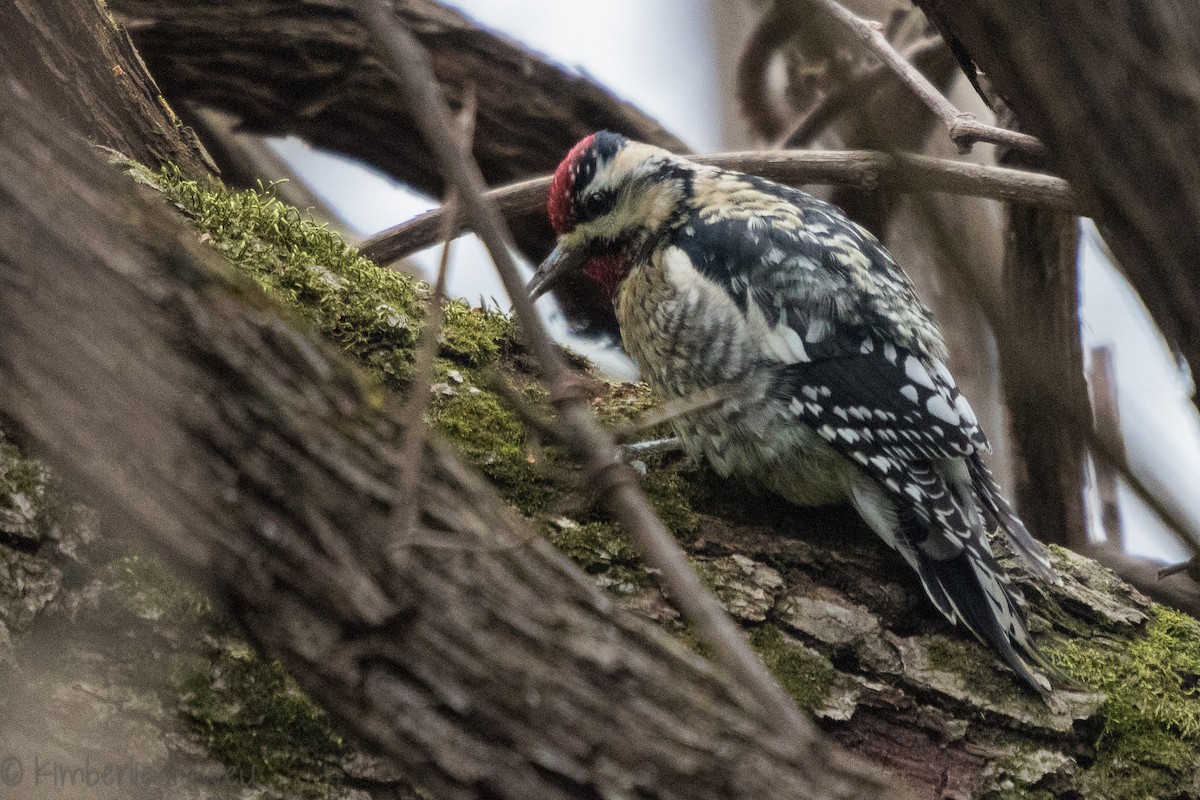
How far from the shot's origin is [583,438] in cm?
111

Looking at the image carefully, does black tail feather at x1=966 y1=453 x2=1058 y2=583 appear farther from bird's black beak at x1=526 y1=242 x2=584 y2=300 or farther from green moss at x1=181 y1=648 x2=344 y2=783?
green moss at x1=181 y1=648 x2=344 y2=783

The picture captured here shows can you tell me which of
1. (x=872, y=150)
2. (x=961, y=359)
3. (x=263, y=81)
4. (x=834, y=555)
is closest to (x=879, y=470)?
(x=834, y=555)

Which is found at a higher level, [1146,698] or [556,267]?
[556,267]

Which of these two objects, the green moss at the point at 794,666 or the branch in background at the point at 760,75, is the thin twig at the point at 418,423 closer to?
the green moss at the point at 794,666

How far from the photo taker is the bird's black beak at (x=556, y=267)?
3096mm

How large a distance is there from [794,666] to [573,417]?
1.23 m

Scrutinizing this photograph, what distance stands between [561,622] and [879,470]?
1.45 m

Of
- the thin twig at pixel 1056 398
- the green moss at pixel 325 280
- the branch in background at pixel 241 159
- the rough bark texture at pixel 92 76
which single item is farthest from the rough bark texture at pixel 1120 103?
the branch in background at pixel 241 159

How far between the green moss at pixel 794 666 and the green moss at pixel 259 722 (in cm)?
86

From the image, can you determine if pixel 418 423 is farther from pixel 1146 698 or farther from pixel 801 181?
pixel 801 181

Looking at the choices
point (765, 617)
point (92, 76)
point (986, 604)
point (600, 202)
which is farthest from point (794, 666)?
point (92, 76)

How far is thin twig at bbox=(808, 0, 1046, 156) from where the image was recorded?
76.0 inches

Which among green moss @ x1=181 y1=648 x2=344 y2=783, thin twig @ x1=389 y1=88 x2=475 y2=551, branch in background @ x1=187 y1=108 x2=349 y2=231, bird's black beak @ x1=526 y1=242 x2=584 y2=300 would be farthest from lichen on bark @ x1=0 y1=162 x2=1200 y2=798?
branch in background @ x1=187 y1=108 x2=349 y2=231

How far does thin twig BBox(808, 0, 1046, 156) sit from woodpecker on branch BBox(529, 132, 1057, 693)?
0.49 metres
